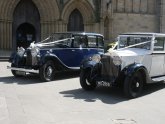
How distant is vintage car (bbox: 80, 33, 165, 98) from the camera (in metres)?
9.37

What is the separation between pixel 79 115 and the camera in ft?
24.1

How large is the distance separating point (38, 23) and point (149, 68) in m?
13.9

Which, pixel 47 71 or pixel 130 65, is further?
pixel 47 71

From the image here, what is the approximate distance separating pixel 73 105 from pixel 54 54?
4.38 meters

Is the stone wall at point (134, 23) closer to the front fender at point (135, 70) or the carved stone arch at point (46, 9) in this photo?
the carved stone arch at point (46, 9)

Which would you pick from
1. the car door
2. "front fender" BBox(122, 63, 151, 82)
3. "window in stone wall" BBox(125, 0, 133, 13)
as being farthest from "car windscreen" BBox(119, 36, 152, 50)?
"window in stone wall" BBox(125, 0, 133, 13)

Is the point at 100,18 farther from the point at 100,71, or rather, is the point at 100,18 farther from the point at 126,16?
the point at 100,71

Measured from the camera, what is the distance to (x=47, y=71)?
12125mm

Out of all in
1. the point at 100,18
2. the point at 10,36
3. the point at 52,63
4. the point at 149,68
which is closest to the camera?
the point at 149,68

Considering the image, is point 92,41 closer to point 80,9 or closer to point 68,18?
point 68,18

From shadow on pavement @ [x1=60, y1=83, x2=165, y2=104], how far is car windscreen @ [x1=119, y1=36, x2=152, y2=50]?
4.30 ft

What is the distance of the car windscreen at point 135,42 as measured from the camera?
10586 mm

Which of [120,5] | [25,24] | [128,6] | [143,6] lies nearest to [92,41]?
[25,24]

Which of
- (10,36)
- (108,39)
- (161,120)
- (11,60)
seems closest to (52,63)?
(11,60)
